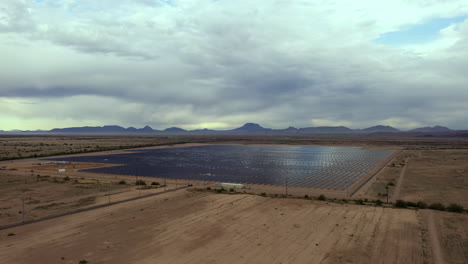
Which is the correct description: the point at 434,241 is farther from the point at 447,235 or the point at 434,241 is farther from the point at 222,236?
the point at 222,236

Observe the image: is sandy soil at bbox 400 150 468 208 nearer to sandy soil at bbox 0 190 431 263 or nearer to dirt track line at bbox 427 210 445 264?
dirt track line at bbox 427 210 445 264

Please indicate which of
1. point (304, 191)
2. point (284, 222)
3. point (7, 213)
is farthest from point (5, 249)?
point (304, 191)

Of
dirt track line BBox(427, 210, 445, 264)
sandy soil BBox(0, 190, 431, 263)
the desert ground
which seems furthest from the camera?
the desert ground

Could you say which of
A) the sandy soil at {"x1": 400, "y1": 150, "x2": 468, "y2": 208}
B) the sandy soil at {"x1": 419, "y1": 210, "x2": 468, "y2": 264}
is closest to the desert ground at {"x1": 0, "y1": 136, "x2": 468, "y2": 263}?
the sandy soil at {"x1": 419, "y1": 210, "x2": 468, "y2": 264}

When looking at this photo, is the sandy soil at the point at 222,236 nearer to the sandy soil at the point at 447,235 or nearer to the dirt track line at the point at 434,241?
the dirt track line at the point at 434,241

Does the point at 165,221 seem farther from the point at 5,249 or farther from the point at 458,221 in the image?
the point at 458,221

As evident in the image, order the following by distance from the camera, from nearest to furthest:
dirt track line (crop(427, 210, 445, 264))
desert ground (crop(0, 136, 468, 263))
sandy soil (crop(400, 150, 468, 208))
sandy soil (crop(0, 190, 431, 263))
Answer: dirt track line (crop(427, 210, 445, 264)) < sandy soil (crop(0, 190, 431, 263)) < desert ground (crop(0, 136, 468, 263)) < sandy soil (crop(400, 150, 468, 208))

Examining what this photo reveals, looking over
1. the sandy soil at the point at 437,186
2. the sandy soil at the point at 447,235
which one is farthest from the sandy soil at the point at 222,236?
the sandy soil at the point at 437,186
